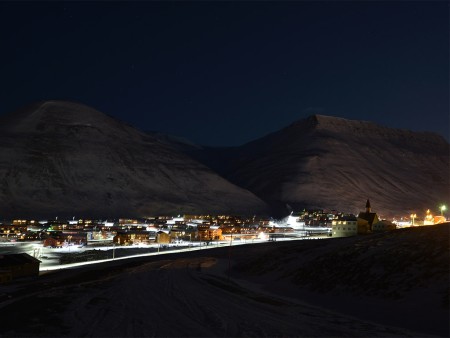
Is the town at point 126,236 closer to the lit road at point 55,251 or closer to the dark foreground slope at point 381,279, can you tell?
the lit road at point 55,251

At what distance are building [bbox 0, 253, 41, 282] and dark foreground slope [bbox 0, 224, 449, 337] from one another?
28.1 feet

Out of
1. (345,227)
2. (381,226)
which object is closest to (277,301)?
(345,227)

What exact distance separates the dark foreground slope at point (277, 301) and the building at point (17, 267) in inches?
337

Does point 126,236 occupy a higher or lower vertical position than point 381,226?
lower

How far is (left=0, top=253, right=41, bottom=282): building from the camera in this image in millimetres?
46156

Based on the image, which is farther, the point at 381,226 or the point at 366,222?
the point at 366,222

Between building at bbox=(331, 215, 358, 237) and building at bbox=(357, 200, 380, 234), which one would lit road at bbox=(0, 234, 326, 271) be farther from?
building at bbox=(357, 200, 380, 234)

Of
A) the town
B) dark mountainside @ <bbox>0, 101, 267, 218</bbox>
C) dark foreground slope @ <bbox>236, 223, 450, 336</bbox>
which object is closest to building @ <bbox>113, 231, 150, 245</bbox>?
the town

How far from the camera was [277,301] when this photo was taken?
27.8 m

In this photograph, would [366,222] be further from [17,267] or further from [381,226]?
[17,267]

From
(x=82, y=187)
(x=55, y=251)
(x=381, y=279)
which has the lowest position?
(x=55, y=251)

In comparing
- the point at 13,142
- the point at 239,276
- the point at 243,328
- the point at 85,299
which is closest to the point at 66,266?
the point at 239,276

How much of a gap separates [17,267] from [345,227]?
192ft

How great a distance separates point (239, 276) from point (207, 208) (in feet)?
460
